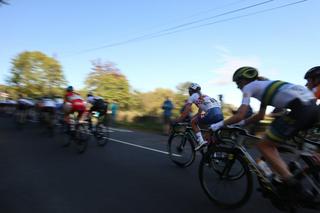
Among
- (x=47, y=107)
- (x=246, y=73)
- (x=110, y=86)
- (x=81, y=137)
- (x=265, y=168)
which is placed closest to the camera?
(x=265, y=168)

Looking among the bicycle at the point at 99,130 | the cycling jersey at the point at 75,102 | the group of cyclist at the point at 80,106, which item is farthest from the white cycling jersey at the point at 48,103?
the bicycle at the point at 99,130

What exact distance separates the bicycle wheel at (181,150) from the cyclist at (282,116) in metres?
3.52

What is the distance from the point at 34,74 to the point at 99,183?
185 feet

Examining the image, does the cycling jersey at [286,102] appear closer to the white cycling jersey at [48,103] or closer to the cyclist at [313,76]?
the cyclist at [313,76]

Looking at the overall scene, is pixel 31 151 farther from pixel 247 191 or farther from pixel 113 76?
pixel 113 76

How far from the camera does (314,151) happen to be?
14.0ft

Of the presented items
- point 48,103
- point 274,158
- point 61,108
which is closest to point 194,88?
point 274,158

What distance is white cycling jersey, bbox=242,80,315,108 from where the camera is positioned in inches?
160

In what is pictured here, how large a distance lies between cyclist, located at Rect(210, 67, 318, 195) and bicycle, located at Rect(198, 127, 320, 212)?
0.56 feet

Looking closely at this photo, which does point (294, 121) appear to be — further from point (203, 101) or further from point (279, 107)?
point (203, 101)

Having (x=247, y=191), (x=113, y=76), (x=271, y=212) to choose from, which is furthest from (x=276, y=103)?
(x=113, y=76)

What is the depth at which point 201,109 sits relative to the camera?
7.97m

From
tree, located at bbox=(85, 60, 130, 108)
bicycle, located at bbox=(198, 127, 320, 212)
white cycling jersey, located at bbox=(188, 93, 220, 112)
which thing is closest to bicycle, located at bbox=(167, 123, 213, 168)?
white cycling jersey, located at bbox=(188, 93, 220, 112)

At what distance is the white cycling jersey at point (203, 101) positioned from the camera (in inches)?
306
